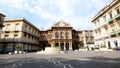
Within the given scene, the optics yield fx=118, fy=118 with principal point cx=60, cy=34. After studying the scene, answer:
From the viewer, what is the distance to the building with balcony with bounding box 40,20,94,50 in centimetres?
5619

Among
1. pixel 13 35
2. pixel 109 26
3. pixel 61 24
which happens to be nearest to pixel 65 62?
pixel 109 26

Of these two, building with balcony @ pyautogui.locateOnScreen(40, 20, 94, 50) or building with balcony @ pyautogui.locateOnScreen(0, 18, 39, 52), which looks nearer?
building with balcony @ pyautogui.locateOnScreen(0, 18, 39, 52)

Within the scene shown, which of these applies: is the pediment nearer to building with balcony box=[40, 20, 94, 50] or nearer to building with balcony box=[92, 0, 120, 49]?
building with balcony box=[40, 20, 94, 50]

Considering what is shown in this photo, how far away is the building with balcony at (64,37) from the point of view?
5619cm

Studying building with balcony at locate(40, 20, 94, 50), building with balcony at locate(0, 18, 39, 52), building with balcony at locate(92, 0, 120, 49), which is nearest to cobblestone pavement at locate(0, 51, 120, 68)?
building with balcony at locate(92, 0, 120, 49)

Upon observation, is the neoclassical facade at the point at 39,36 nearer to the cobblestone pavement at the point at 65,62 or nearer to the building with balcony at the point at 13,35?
the building with balcony at the point at 13,35

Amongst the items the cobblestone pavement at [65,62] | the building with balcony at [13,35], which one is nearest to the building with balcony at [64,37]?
the building with balcony at [13,35]

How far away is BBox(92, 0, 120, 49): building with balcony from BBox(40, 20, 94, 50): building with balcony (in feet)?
59.1

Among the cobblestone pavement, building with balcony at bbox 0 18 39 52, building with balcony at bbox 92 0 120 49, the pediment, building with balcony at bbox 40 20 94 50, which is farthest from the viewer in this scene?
the pediment

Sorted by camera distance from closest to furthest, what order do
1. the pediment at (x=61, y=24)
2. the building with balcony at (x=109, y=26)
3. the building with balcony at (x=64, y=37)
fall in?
1. the building with balcony at (x=109, y=26)
2. the building with balcony at (x=64, y=37)
3. the pediment at (x=61, y=24)

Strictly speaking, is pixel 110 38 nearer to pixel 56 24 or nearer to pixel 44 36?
pixel 56 24

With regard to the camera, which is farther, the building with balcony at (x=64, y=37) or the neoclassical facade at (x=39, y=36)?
the building with balcony at (x=64, y=37)

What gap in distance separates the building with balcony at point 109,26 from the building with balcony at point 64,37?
59.1 feet

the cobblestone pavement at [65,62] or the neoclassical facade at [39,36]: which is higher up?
the neoclassical facade at [39,36]
